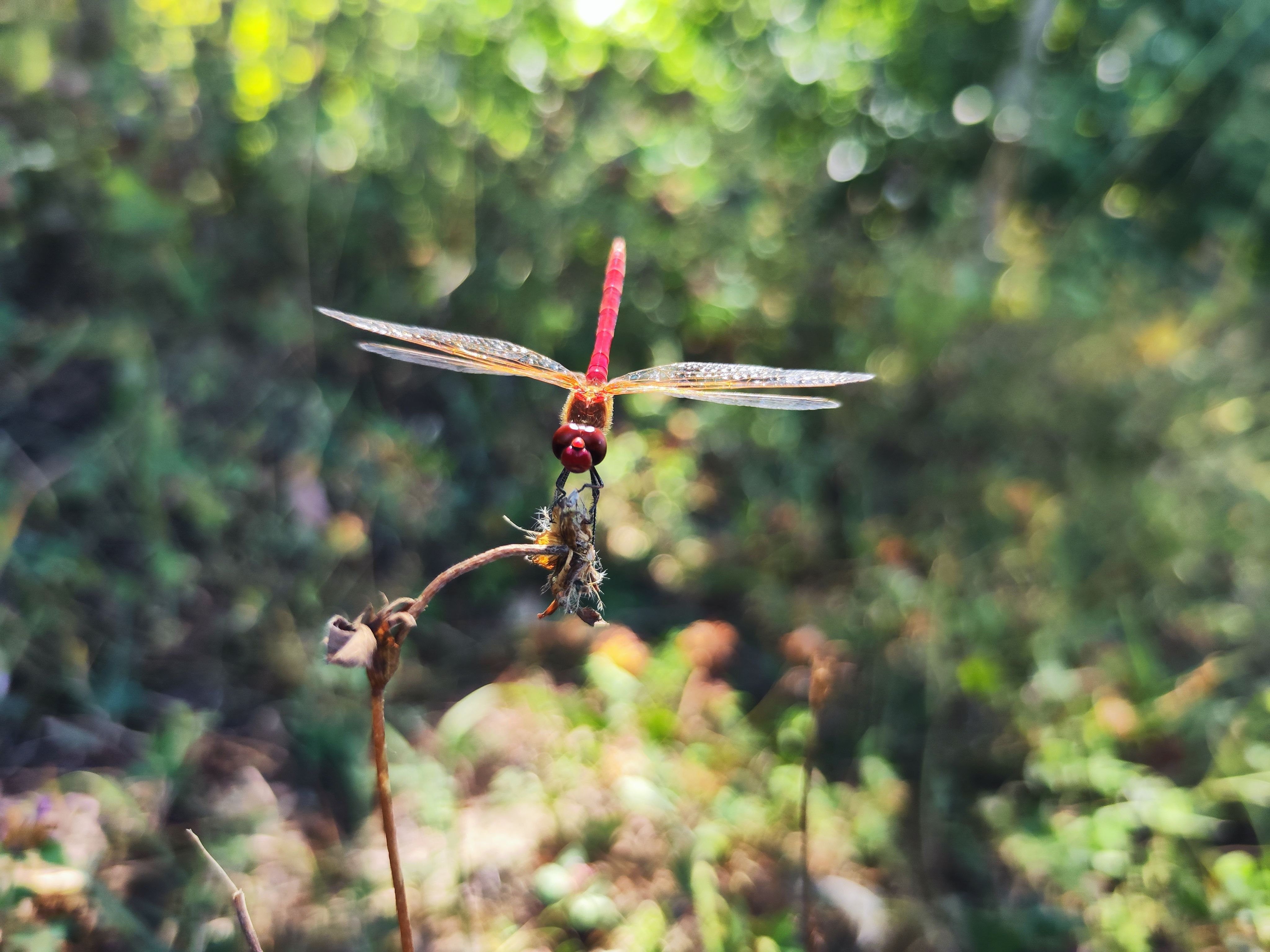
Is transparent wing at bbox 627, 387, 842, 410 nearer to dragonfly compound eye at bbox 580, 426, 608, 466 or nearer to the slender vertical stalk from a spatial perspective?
dragonfly compound eye at bbox 580, 426, 608, 466

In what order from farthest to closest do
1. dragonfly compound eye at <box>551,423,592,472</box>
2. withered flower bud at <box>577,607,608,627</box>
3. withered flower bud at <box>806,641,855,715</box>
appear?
1. withered flower bud at <box>806,641,855,715</box>
2. dragonfly compound eye at <box>551,423,592,472</box>
3. withered flower bud at <box>577,607,608,627</box>

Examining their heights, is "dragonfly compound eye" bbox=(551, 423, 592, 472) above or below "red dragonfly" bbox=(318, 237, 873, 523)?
below

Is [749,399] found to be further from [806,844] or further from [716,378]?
[806,844]

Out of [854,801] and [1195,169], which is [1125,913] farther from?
[1195,169]

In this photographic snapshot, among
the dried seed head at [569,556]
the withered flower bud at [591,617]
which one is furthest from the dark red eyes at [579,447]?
the withered flower bud at [591,617]

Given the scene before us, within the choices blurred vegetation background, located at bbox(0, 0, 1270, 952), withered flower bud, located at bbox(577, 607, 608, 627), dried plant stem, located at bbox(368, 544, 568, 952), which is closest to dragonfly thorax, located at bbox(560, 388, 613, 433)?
withered flower bud, located at bbox(577, 607, 608, 627)

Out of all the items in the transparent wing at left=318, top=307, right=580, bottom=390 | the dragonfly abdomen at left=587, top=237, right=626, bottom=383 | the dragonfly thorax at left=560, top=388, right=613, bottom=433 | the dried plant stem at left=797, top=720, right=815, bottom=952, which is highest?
the dragonfly abdomen at left=587, top=237, right=626, bottom=383

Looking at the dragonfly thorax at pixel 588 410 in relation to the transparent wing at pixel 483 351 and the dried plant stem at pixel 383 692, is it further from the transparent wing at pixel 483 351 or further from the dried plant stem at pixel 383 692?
the dried plant stem at pixel 383 692
